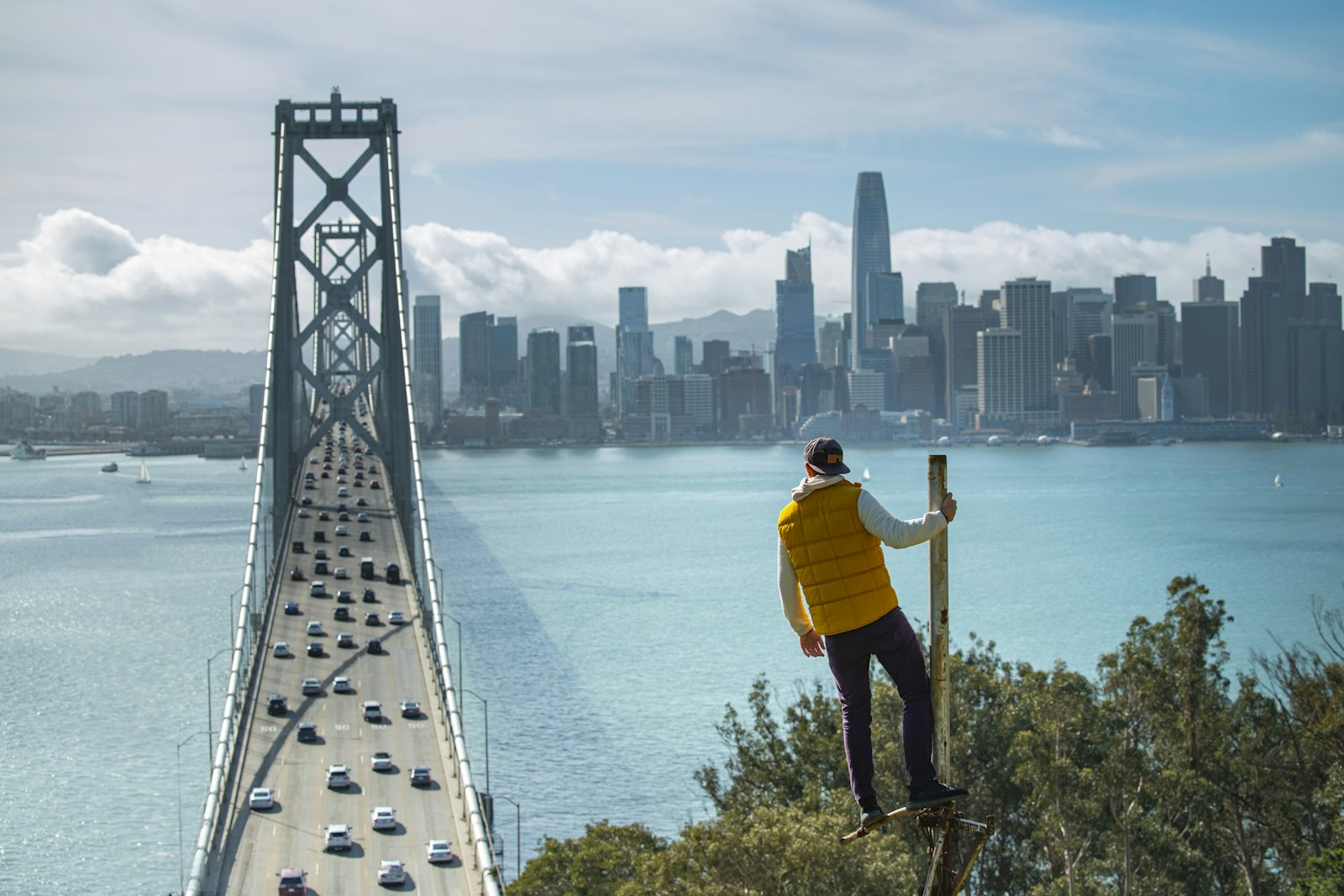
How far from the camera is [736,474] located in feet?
470

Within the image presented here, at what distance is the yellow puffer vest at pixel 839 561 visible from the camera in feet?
13.9

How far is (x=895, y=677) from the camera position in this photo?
4246mm

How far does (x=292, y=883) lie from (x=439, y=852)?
176 cm

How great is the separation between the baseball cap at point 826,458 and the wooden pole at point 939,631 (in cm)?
28

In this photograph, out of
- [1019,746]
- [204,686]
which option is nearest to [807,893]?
[1019,746]

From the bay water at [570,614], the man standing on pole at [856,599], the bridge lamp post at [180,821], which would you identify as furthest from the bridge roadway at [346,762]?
the man standing on pole at [856,599]

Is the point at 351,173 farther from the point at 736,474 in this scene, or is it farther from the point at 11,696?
the point at 736,474

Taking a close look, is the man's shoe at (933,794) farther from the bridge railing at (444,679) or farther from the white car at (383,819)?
the white car at (383,819)

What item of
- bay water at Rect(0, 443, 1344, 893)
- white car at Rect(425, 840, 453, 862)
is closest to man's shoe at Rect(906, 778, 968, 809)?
white car at Rect(425, 840, 453, 862)

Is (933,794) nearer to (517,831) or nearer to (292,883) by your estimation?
(292,883)

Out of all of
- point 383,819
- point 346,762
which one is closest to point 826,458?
point 383,819

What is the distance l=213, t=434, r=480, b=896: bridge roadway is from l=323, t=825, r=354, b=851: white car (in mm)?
126

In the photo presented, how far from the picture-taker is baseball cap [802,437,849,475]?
4336 mm

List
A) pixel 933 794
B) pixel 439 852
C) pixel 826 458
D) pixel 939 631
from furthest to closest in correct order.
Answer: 1. pixel 439 852
2. pixel 826 458
3. pixel 933 794
4. pixel 939 631
